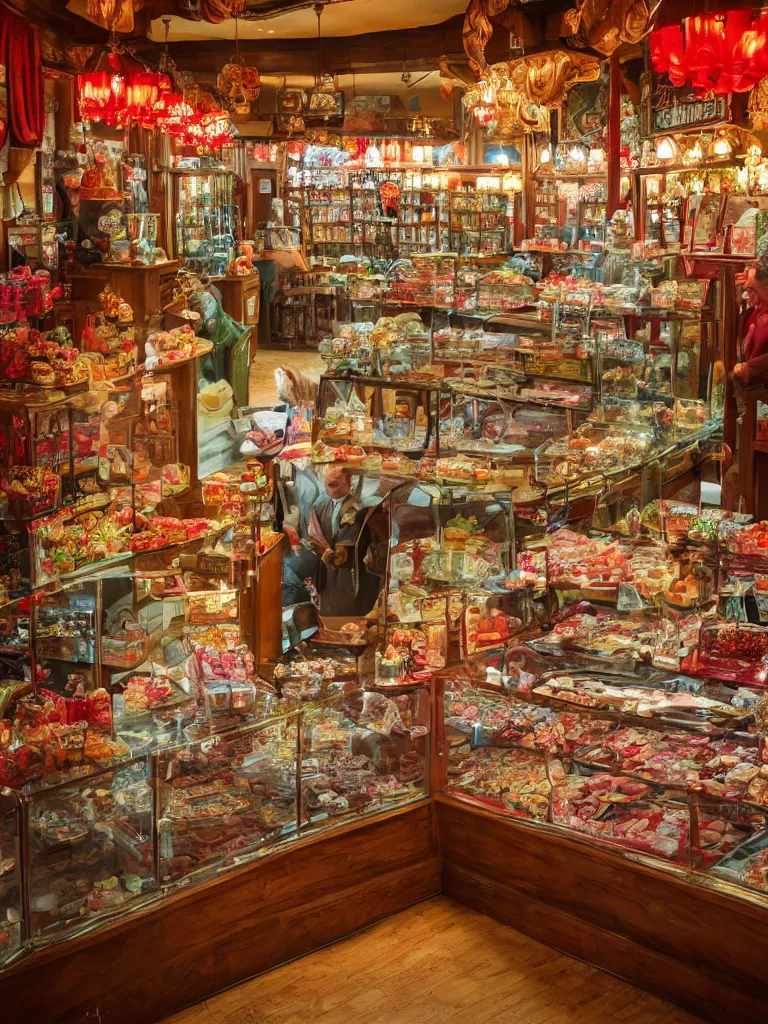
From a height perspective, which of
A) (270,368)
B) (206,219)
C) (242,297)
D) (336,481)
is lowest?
Answer: (336,481)

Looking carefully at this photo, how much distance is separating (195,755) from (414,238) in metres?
3.23

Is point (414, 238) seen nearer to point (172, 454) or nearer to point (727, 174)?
point (727, 174)

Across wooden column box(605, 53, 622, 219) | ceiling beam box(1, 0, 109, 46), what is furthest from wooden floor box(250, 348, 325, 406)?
wooden column box(605, 53, 622, 219)

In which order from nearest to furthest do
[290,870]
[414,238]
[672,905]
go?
[672,905] < [290,870] < [414,238]

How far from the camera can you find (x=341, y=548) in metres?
4.77

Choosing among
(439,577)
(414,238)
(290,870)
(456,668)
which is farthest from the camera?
(414,238)

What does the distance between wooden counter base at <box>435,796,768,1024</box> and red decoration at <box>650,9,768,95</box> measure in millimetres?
2388

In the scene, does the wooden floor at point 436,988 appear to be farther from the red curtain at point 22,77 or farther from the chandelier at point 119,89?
the chandelier at point 119,89

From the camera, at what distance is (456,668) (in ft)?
13.7

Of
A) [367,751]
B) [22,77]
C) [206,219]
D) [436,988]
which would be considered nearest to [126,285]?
[206,219]

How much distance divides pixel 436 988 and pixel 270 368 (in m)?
2.50

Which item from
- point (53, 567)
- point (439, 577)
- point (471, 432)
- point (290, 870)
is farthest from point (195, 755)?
point (471, 432)

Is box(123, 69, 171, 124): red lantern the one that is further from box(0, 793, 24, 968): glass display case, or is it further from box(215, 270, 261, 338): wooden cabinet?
box(0, 793, 24, 968): glass display case

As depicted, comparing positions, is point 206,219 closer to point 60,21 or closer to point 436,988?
point 60,21
